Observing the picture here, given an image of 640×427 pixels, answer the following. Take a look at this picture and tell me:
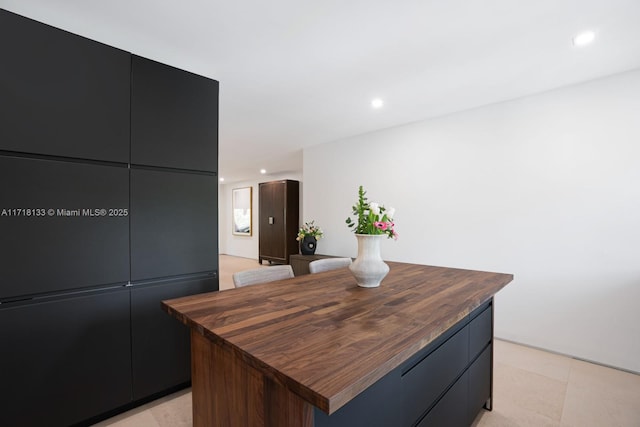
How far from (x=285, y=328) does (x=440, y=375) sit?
2.60 feet

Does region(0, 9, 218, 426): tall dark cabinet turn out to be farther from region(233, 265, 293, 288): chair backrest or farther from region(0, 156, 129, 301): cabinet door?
region(233, 265, 293, 288): chair backrest

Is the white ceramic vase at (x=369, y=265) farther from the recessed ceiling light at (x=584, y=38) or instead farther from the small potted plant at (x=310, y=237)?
the small potted plant at (x=310, y=237)

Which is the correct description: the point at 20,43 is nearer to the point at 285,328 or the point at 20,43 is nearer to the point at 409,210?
the point at 285,328

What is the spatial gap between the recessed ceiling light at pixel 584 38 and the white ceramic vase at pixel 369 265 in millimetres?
2032

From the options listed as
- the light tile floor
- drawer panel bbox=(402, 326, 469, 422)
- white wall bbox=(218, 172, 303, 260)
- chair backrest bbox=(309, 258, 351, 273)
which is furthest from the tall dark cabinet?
white wall bbox=(218, 172, 303, 260)

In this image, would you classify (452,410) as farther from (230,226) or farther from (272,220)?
(230,226)

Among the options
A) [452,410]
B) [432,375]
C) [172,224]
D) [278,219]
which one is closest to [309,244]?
[278,219]

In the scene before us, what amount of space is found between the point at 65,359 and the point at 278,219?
17.8ft

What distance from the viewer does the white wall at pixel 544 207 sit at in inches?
100

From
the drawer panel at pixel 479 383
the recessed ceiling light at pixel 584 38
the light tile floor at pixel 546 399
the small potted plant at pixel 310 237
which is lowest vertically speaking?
the light tile floor at pixel 546 399

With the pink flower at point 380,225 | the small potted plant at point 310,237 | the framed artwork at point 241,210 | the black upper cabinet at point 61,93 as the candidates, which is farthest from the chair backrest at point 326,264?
the framed artwork at point 241,210

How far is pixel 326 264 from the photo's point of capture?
2.41 m

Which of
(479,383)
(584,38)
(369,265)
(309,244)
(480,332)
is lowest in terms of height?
(479,383)

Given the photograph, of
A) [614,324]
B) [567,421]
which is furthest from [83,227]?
[614,324]
